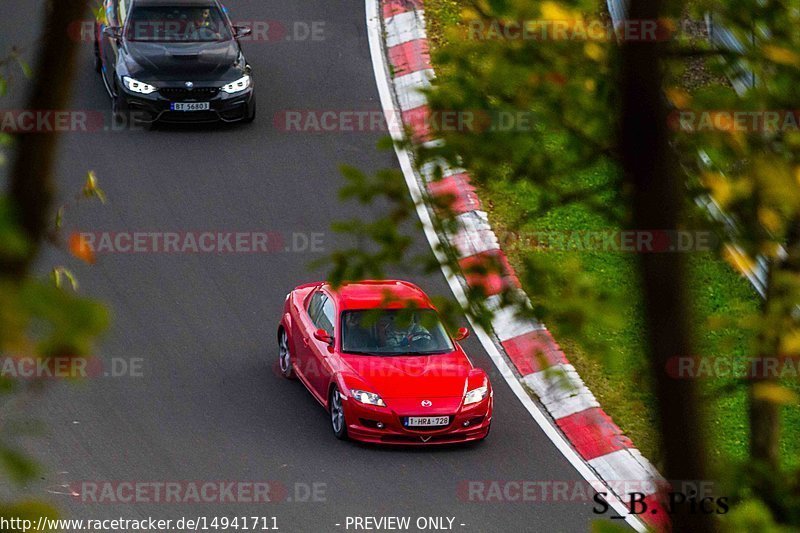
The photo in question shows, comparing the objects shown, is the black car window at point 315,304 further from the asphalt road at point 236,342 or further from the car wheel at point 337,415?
the car wheel at point 337,415

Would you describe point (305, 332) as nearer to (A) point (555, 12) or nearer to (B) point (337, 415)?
(B) point (337, 415)

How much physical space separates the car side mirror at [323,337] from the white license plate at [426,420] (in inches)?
49.2

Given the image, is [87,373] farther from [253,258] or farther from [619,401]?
[619,401]

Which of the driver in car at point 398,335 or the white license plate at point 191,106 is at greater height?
the white license plate at point 191,106

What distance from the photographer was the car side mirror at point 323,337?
1273cm

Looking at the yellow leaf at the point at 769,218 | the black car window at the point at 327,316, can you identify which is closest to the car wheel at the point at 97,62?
the black car window at the point at 327,316

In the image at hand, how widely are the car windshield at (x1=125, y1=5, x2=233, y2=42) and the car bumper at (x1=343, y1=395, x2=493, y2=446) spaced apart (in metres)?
8.40

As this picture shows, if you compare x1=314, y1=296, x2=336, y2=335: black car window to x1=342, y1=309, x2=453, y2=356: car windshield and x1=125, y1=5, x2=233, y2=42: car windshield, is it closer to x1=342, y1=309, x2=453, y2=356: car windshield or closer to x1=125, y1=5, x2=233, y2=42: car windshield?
x1=342, y1=309, x2=453, y2=356: car windshield

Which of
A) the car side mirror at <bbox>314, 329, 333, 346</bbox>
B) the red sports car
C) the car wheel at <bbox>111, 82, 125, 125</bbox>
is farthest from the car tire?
the car side mirror at <bbox>314, 329, 333, 346</bbox>

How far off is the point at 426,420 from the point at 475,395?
541mm

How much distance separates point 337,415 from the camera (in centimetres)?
1239

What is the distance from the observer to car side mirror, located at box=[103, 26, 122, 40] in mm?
18297

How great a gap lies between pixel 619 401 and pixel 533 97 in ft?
29.4

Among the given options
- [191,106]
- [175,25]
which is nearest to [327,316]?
[191,106]
